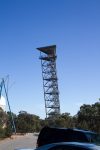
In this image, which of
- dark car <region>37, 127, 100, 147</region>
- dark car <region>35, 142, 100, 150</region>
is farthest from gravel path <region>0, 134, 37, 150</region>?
dark car <region>35, 142, 100, 150</region>

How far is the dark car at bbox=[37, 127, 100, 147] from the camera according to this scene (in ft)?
55.5

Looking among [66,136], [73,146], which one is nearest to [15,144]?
[66,136]

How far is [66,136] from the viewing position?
17.7m

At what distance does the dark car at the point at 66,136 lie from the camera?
55.5ft

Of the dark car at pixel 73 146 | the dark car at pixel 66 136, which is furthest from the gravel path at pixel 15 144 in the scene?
the dark car at pixel 73 146

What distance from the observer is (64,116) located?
10850 cm

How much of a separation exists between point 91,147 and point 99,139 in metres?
6.49

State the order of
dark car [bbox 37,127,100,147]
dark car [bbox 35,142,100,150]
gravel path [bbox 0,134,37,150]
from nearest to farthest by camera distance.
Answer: dark car [bbox 35,142,100,150] → dark car [bbox 37,127,100,147] → gravel path [bbox 0,134,37,150]

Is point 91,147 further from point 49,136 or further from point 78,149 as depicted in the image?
point 49,136

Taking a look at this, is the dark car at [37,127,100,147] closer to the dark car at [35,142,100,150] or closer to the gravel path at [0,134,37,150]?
the dark car at [35,142,100,150]

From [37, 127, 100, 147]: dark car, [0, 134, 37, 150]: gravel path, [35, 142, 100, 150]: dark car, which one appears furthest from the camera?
[0, 134, 37, 150]: gravel path

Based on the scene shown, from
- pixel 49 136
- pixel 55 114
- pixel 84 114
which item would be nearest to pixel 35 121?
pixel 55 114

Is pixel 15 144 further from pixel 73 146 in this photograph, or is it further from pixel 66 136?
pixel 73 146

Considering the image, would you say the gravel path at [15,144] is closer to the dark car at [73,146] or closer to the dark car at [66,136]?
the dark car at [66,136]
